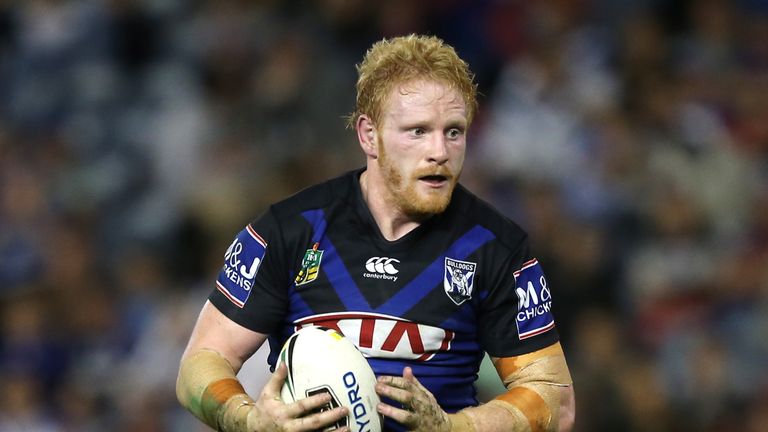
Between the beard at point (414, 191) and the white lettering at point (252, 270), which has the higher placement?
the beard at point (414, 191)

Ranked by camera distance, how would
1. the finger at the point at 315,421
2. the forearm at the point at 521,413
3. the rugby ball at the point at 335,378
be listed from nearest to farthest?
the finger at the point at 315,421 → the rugby ball at the point at 335,378 → the forearm at the point at 521,413

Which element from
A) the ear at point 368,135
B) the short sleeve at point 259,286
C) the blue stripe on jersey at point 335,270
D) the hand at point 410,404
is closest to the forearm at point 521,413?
the hand at point 410,404

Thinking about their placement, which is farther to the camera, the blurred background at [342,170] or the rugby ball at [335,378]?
the blurred background at [342,170]

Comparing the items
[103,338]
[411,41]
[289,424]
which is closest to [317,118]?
[103,338]

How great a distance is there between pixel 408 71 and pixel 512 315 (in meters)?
0.91

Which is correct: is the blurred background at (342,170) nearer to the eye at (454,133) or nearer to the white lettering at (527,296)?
the white lettering at (527,296)

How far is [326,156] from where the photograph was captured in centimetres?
916

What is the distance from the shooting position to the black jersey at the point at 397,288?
449 cm

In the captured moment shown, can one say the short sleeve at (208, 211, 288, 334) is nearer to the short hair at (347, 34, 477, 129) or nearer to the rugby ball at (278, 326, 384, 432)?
the rugby ball at (278, 326, 384, 432)

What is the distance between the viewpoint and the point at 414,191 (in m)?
4.56

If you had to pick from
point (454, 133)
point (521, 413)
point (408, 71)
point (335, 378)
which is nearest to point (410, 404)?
point (335, 378)

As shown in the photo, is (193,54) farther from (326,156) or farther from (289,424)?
(289,424)

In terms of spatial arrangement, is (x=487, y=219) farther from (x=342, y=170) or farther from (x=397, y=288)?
(x=342, y=170)

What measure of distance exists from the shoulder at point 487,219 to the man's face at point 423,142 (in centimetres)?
18
